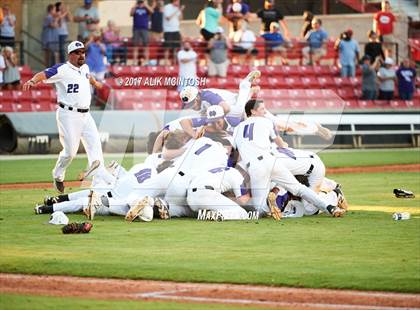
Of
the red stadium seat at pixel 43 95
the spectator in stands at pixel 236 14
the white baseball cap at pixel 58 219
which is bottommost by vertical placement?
the red stadium seat at pixel 43 95

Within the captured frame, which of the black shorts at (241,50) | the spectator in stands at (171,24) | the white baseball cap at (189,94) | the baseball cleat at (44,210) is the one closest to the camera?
the white baseball cap at (189,94)

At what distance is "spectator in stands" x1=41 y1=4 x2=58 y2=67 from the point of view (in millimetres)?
30047

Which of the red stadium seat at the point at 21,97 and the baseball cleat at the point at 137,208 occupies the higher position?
the baseball cleat at the point at 137,208

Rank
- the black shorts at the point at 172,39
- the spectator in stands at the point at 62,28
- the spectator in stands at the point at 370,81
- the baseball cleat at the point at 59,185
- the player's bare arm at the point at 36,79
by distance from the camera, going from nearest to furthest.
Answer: the player's bare arm at the point at 36,79
the baseball cleat at the point at 59,185
the spectator in stands at the point at 62,28
the black shorts at the point at 172,39
the spectator in stands at the point at 370,81

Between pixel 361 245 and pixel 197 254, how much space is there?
182 cm

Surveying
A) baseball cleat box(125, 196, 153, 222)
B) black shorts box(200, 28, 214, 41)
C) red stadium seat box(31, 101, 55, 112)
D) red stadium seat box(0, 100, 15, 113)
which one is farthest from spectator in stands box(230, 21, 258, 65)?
baseball cleat box(125, 196, 153, 222)

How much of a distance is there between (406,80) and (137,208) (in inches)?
742

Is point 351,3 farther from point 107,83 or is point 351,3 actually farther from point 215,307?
point 215,307

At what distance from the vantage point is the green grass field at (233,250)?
1035 centimetres

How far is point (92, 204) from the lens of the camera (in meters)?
14.5

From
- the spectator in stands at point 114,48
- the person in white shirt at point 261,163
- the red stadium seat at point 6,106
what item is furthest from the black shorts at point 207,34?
the person in white shirt at point 261,163

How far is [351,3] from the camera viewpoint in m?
37.8

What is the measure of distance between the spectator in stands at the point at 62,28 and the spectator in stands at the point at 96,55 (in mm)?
1508

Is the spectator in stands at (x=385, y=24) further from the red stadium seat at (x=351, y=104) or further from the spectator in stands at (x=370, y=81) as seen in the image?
the red stadium seat at (x=351, y=104)
